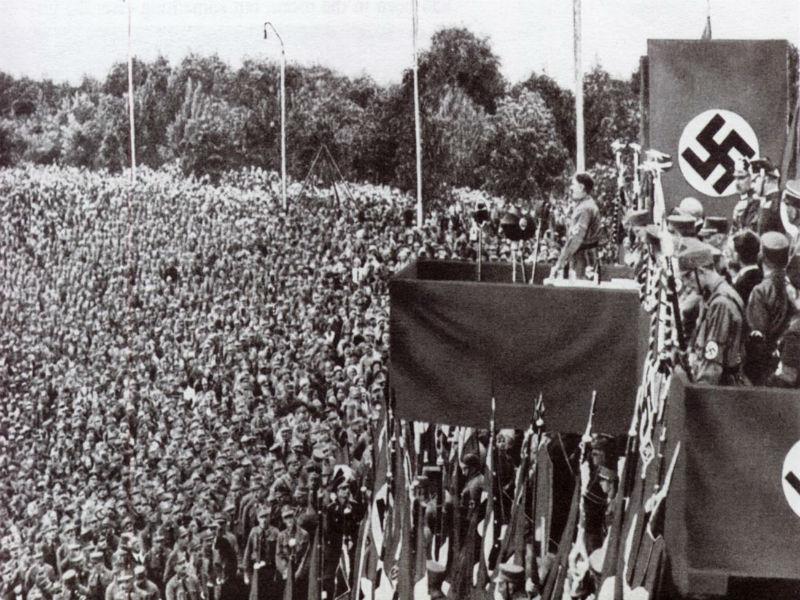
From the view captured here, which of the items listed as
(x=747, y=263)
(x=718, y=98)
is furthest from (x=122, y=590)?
(x=718, y=98)

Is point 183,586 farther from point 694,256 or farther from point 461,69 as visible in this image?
point 461,69

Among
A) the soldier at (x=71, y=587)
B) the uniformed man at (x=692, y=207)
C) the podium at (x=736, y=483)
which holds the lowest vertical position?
the soldier at (x=71, y=587)

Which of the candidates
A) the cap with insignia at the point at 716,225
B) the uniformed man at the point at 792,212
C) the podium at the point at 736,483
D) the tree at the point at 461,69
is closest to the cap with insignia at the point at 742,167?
the cap with insignia at the point at 716,225

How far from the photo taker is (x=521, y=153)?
8.30m

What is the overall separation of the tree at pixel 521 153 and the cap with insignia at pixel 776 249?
12.9ft

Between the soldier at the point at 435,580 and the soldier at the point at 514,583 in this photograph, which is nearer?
the soldier at the point at 514,583

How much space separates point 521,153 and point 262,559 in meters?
3.91

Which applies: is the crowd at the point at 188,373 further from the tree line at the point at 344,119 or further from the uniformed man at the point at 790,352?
the uniformed man at the point at 790,352

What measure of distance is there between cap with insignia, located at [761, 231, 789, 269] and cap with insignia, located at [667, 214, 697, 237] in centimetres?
58

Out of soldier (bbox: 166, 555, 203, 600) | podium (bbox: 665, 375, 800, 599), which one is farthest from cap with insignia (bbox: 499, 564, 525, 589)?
soldier (bbox: 166, 555, 203, 600)

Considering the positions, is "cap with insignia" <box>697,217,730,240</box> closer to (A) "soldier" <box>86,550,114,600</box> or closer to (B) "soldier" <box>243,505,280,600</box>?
(B) "soldier" <box>243,505,280,600</box>

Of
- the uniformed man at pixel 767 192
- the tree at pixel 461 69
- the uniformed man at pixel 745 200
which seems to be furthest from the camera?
the tree at pixel 461 69

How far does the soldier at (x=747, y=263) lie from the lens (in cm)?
452

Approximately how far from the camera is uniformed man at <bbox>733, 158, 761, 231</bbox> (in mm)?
5426
